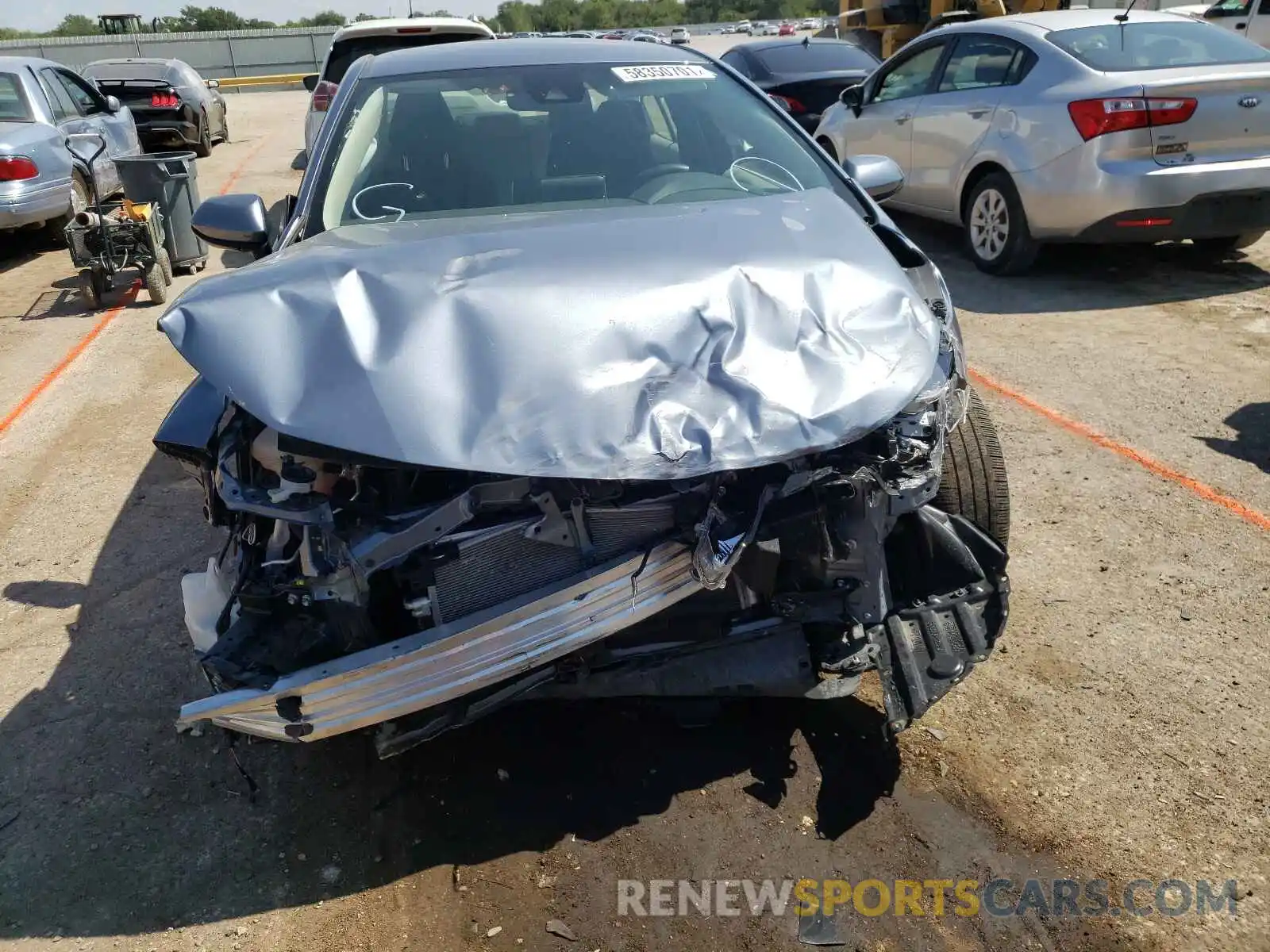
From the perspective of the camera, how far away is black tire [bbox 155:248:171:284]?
25.7 feet

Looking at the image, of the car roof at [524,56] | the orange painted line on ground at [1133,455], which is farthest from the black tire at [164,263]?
the orange painted line on ground at [1133,455]

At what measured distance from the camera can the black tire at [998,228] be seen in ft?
23.1

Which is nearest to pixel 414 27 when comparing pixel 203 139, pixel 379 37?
pixel 379 37

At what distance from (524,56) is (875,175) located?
4.72 feet

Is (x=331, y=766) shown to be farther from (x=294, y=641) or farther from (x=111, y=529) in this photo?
(x=111, y=529)

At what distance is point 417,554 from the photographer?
242 cm

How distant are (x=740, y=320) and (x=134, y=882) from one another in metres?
2.07

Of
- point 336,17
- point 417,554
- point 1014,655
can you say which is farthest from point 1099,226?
point 336,17

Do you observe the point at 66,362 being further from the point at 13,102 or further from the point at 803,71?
the point at 803,71

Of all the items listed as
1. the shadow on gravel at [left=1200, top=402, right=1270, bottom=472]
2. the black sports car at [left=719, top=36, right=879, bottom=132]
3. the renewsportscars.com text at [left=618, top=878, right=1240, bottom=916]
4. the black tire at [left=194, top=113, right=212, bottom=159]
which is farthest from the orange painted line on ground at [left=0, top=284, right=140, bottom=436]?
the black tire at [left=194, top=113, right=212, bottom=159]

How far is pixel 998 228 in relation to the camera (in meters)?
7.24

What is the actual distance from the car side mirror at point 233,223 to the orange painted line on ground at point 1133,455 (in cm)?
368

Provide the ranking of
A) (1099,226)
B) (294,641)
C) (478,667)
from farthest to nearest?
(1099,226) < (294,641) < (478,667)

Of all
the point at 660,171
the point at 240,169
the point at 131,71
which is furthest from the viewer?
the point at 131,71
